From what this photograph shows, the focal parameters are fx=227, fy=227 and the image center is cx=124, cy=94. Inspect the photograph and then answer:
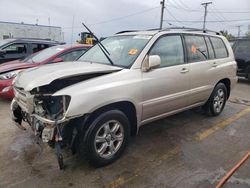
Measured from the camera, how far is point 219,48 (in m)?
4.75

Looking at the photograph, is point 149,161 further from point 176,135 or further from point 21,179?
point 21,179

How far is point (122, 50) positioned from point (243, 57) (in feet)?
24.4

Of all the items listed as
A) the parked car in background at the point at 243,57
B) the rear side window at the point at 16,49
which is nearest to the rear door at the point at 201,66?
the parked car in background at the point at 243,57

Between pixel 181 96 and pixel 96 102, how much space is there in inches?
68.5

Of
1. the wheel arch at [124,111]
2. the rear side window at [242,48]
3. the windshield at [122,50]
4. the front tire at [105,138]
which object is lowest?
the front tire at [105,138]

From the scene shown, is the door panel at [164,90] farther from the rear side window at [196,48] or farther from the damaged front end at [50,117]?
the damaged front end at [50,117]

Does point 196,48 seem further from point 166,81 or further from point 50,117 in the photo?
point 50,117

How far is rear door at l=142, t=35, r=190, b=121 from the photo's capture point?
10.6ft

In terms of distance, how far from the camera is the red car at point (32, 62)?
5.27 meters

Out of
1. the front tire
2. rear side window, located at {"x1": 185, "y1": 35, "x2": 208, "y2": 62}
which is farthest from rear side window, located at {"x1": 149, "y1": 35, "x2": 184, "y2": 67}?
the front tire

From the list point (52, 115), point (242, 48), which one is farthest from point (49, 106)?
point (242, 48)

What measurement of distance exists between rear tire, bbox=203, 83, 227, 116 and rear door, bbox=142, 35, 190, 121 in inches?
40.4

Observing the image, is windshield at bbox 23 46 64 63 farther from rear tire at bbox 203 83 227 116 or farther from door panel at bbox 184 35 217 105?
rear tire at bbox 203 83 227 116

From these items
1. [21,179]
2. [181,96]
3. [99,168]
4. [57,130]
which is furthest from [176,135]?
[21,179]
